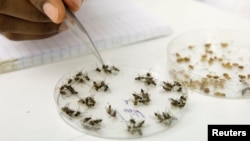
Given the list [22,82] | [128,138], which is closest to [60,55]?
[22,82]

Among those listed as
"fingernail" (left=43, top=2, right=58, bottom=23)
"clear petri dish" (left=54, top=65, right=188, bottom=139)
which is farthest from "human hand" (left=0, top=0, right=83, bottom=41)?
"clear petri dish" (left=54, top=65, right=188, bottom=139)

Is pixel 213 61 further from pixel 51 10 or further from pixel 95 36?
pixel 51 10

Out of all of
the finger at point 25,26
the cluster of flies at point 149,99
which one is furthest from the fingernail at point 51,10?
the cluster of flies at point 149,99

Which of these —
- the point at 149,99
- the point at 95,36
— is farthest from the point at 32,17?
the point at 149,99

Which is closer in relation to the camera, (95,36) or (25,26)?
(25,26)

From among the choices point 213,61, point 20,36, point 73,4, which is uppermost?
point 73,4

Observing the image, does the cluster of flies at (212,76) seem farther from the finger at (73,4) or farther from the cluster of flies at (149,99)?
the finger at (73,4)

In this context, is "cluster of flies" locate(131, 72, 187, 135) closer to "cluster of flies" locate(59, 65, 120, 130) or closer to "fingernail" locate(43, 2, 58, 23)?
"cluster of flies" locate(59, 65, 120, 130)
